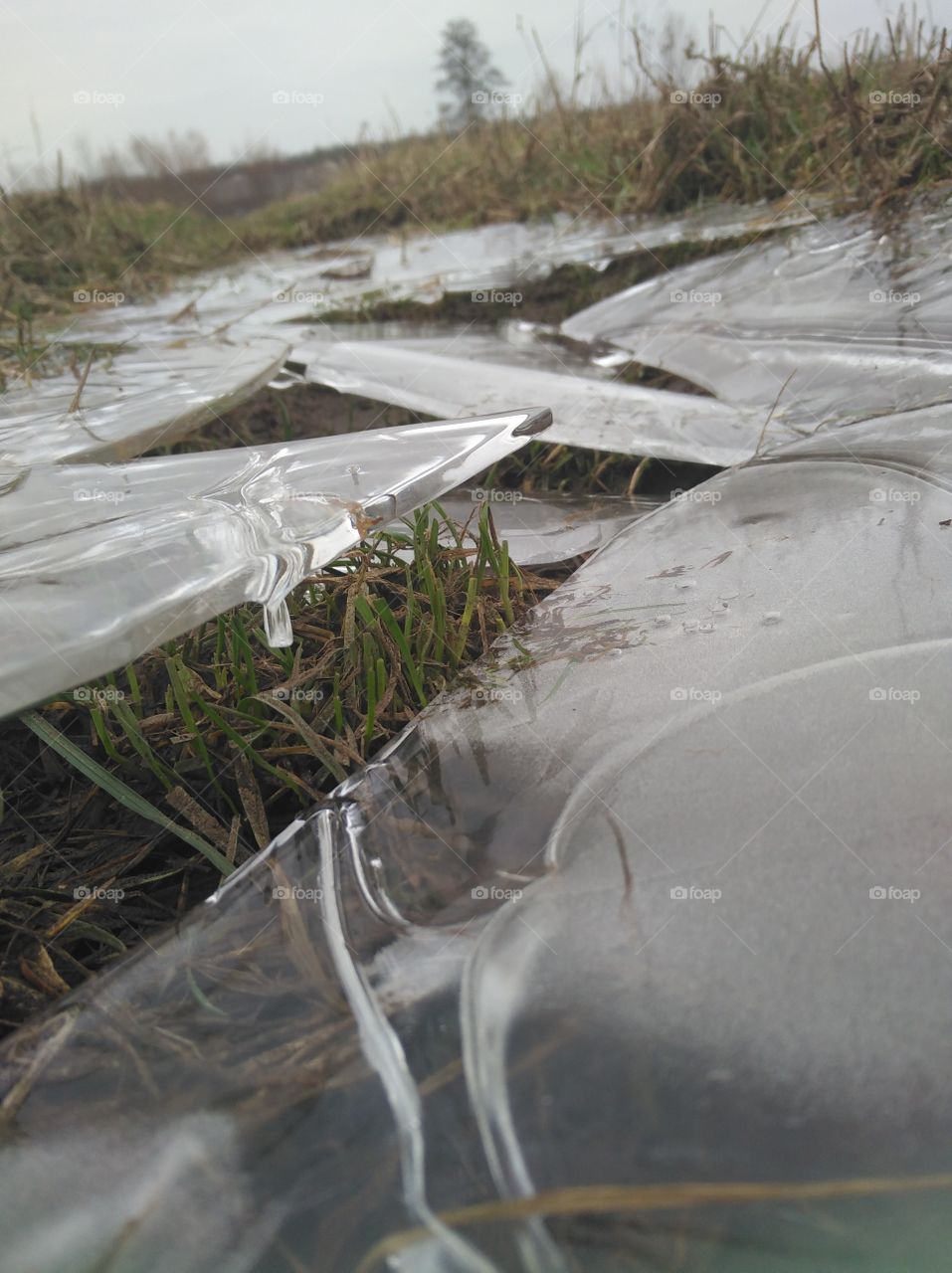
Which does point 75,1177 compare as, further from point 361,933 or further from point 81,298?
point 81,298

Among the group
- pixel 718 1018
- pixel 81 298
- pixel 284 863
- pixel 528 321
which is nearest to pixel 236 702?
pixel 284 863
